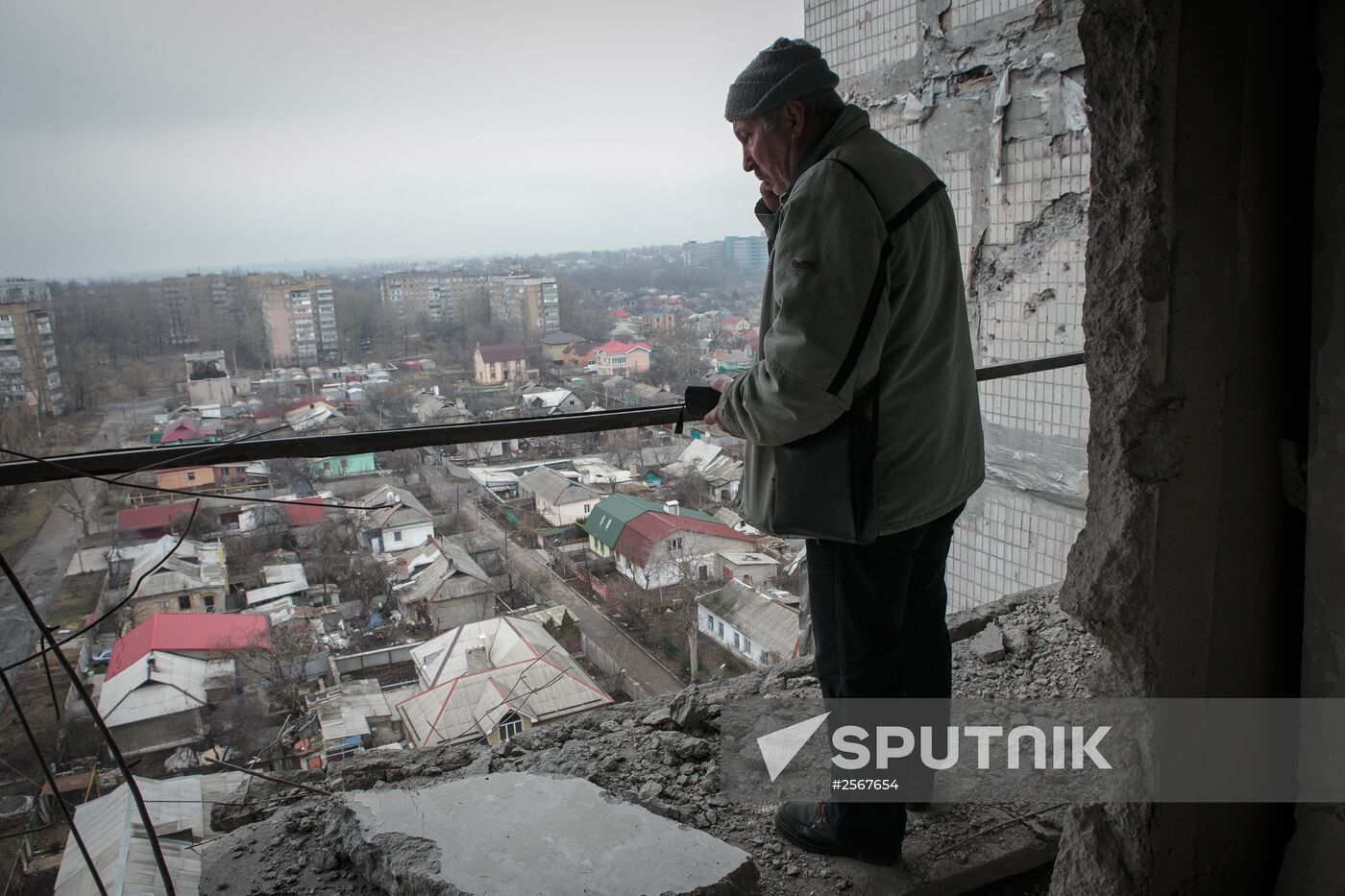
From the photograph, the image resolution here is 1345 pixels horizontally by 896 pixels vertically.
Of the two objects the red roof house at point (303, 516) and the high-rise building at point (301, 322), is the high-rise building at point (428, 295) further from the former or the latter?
the red roof house at point (303, 516)

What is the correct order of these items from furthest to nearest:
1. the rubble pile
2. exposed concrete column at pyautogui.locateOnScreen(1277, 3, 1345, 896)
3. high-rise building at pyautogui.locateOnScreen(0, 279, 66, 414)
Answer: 1. the rubble pile
2. high-rise building at pyautogui.locateOnScreen(0, 279, 66, 414)
3. exposed concrete column at pyautogui.locateOnScreen(1277, 3, 1345, 896)

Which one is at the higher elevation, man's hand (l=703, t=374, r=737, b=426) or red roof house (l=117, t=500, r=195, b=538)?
man's hand (l=703, t=374, r=737, b=426)

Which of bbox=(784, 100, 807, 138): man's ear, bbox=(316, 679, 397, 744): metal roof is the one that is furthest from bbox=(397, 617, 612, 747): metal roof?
bbox=(784, 100, 807, 138): man's ear

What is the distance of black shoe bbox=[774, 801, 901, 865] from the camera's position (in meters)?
1.51

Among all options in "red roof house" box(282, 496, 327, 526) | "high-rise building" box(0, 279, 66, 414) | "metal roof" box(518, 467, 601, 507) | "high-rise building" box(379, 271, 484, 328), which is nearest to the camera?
"high-rise building" box(0, 279, 66, 414)

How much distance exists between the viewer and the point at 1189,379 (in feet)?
3.82

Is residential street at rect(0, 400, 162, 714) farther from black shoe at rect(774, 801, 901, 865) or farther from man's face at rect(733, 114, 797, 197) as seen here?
black shoe at rect(774, 801, 901, 865)

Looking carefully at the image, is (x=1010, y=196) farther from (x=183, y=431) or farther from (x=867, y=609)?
(x=183, y=431)

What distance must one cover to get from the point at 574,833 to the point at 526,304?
1.70 m

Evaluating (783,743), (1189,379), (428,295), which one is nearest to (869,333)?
(1189,379)

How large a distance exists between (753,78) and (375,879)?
138cm

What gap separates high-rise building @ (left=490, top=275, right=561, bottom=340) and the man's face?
4.46 ft

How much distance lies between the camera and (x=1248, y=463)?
47.8 inches

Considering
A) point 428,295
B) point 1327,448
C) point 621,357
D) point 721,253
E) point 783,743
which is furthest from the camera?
point 721,253
